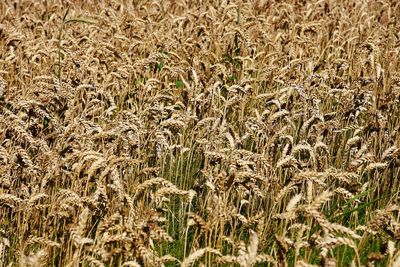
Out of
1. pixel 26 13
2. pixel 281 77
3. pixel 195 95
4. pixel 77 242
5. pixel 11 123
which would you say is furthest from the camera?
pixel 26 13

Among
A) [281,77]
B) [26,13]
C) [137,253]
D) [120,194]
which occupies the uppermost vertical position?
[26,13]

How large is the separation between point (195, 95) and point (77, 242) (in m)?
1.94

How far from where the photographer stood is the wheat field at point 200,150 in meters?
2.74

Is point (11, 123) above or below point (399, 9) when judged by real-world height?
below

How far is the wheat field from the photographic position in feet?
8.98

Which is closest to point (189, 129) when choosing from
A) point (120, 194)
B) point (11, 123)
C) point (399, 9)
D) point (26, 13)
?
point (11, 123)

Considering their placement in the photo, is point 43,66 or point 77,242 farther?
point 43,66

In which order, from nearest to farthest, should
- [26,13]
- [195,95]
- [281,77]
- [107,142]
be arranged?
[107,142] → [195,95] → [281,77] → [26,13]

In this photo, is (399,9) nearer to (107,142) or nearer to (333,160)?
(333,160)

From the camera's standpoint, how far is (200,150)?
13.7 feet

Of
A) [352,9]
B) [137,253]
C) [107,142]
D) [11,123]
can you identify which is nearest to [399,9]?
[352,9]

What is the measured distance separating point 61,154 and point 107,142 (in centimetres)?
56

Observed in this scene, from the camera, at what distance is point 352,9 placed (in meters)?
7.43

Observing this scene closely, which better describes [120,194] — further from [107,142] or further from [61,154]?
[107,142]
